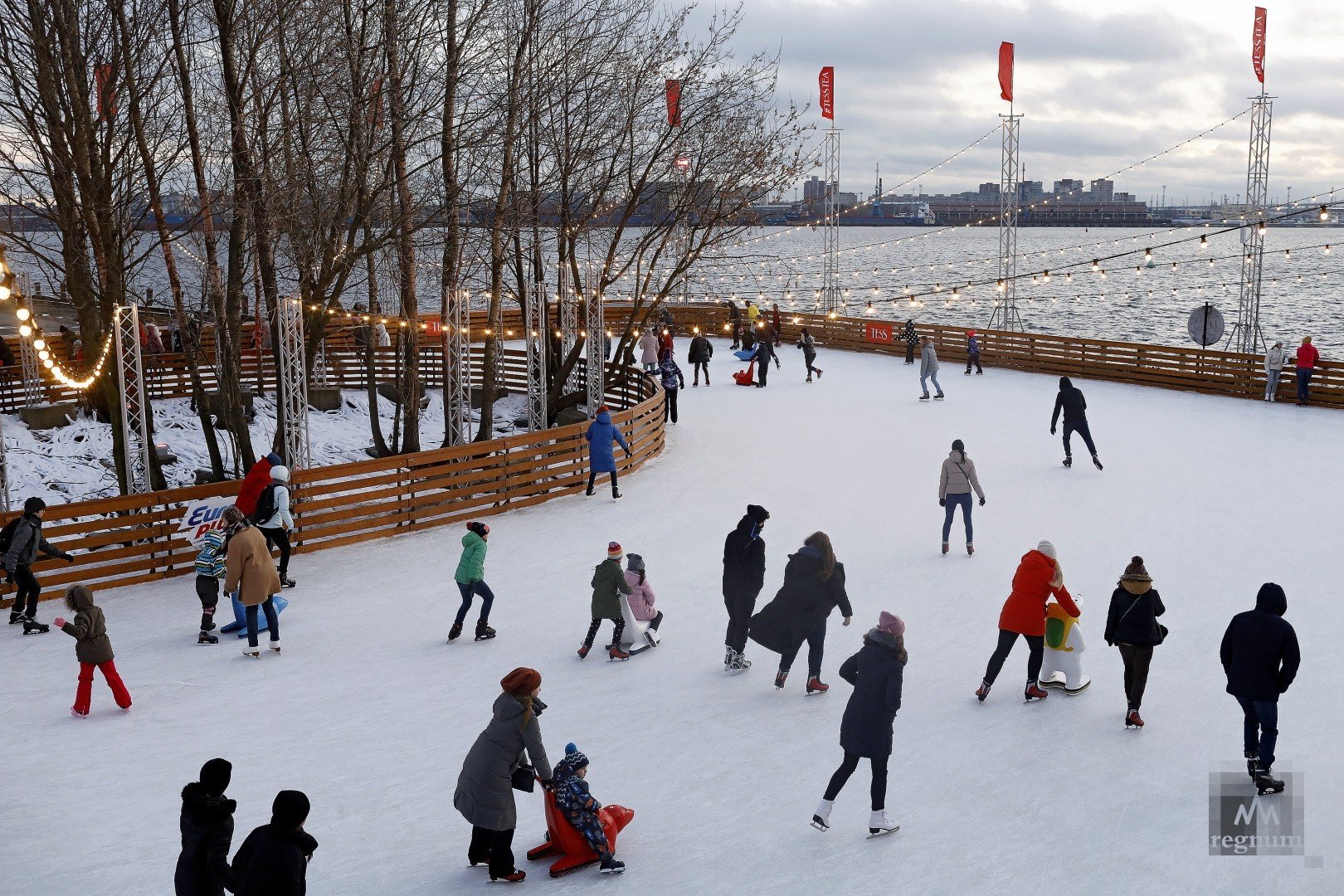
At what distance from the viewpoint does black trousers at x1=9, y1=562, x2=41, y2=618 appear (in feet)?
35.1

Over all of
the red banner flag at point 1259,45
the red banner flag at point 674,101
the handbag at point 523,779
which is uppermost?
the red banner flag at point 1259,45

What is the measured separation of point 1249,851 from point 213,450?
53.0 ft

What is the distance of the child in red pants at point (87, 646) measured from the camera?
8492 mm

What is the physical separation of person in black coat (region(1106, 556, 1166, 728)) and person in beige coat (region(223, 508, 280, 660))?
6.71m

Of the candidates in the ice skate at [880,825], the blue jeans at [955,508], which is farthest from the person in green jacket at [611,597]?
the blue jeans at [955,508]

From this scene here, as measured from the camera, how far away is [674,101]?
21844 millimetres

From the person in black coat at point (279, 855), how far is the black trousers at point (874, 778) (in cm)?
315

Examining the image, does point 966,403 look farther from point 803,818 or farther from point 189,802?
point 189,802

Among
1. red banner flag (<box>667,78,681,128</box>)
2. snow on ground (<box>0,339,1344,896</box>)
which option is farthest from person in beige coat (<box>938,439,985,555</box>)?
red banner flag (<box>667,78,681,128</box>)

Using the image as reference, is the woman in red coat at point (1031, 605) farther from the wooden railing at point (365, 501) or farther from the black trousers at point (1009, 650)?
the wooden railing at point (365, 501)

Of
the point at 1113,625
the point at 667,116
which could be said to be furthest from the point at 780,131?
the point at 1113,625

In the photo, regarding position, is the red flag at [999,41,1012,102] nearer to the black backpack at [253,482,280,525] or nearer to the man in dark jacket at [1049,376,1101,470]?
the man in dark jacket at [1049,376,1101,470]

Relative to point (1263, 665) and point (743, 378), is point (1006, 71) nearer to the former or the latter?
point (743, 378)

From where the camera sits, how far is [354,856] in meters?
6.74
